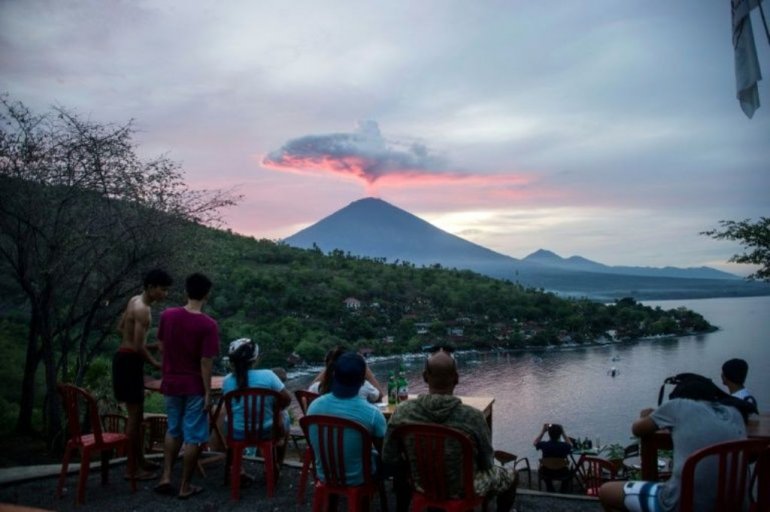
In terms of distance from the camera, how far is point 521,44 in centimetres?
1906

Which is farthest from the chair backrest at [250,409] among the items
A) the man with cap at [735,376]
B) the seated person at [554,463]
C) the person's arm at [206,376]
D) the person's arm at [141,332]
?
the seated person at [554,463]

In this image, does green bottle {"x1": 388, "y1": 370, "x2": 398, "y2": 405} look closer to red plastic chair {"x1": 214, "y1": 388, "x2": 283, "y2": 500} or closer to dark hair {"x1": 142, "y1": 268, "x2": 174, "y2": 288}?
red plastic chair {"x1": 214, "y1": 388, "x2": 283, "y2": 500}

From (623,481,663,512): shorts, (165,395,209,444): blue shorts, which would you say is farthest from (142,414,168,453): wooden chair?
(623,481,663,512): shorts

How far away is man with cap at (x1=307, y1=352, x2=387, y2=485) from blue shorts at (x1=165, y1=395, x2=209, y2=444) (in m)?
1.15

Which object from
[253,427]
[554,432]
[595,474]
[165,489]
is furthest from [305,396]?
[595,474]

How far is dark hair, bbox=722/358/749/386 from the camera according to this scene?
150 inches

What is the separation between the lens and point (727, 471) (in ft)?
8.11

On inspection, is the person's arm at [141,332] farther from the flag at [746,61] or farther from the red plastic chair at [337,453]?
the flag at [746,61]

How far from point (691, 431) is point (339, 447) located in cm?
165

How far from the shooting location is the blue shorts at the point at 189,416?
3.95 m

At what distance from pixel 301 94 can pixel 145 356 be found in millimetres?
14292

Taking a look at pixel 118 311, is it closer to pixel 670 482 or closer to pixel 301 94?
pixel 670 482

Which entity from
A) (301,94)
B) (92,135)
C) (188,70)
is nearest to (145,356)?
(92,135)

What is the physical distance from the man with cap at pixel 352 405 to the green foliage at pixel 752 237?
10610 mm
